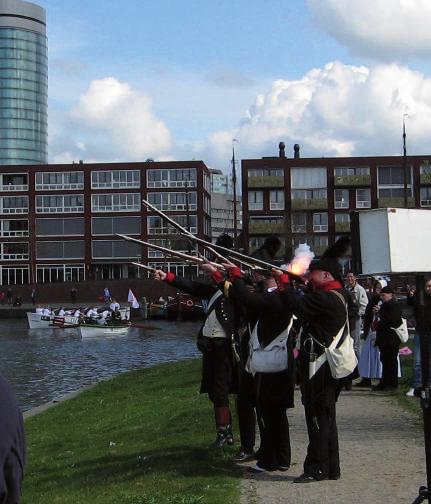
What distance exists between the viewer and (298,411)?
11.5 m

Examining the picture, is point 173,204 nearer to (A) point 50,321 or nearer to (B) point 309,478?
(A) point 50,321

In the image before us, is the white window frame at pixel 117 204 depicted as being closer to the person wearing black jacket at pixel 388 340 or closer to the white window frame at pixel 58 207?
the white window frame at pixel 58 207

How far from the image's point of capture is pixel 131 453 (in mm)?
9422

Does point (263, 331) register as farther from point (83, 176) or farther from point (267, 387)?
point (83, 176)

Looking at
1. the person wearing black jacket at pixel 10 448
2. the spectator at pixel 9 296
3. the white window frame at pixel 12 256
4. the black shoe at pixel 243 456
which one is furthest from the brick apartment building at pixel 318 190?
the person wearing black jacket at pixel 10 448

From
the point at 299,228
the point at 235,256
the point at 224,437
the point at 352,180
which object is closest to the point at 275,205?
the point at 299,228

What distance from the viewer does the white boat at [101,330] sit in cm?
4628

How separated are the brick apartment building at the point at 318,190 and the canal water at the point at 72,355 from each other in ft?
128

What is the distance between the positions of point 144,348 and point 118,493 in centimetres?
3053

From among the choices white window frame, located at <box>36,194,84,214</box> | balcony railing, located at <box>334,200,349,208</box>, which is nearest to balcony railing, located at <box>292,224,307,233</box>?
balcony railing, located at <box>334,200,349,208</box>

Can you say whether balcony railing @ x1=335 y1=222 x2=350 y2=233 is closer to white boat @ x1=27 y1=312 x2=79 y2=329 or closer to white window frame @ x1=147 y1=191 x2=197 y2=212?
white window frame @ x1=147 y1=191 x2=197 y2=212

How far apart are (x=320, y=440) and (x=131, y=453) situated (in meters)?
2.99

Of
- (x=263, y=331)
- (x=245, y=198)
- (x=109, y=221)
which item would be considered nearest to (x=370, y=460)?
(x=263, y=331)

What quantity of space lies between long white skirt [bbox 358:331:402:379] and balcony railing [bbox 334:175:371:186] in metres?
80.0
